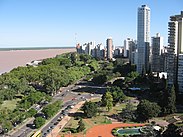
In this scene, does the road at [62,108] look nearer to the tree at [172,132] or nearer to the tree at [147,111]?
the tree at [147,111]

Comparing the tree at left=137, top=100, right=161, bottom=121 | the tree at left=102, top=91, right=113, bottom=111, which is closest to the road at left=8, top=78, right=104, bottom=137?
the tree at left=102, top=91, right=113, bottom=111

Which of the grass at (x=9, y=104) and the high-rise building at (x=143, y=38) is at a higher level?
the high-rise building at (x=143, y=38)

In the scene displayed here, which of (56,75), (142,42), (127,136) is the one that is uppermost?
(142,42)

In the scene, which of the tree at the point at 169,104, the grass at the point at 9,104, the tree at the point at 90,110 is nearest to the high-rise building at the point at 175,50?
the tree at the point at 169,104

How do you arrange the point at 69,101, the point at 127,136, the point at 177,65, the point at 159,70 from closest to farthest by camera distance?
1. the point at 127,136
2. the point at 69,101
3. the point at 177,65
4. the point at 159,70

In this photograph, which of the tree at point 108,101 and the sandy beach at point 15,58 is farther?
the sandy beach at point 15,58

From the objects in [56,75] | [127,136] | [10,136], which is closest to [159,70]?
[56,75]

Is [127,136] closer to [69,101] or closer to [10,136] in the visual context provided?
[10,136]

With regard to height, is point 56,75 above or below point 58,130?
above

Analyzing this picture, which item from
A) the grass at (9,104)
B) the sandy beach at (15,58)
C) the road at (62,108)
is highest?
the sandy beach at (15,58)
